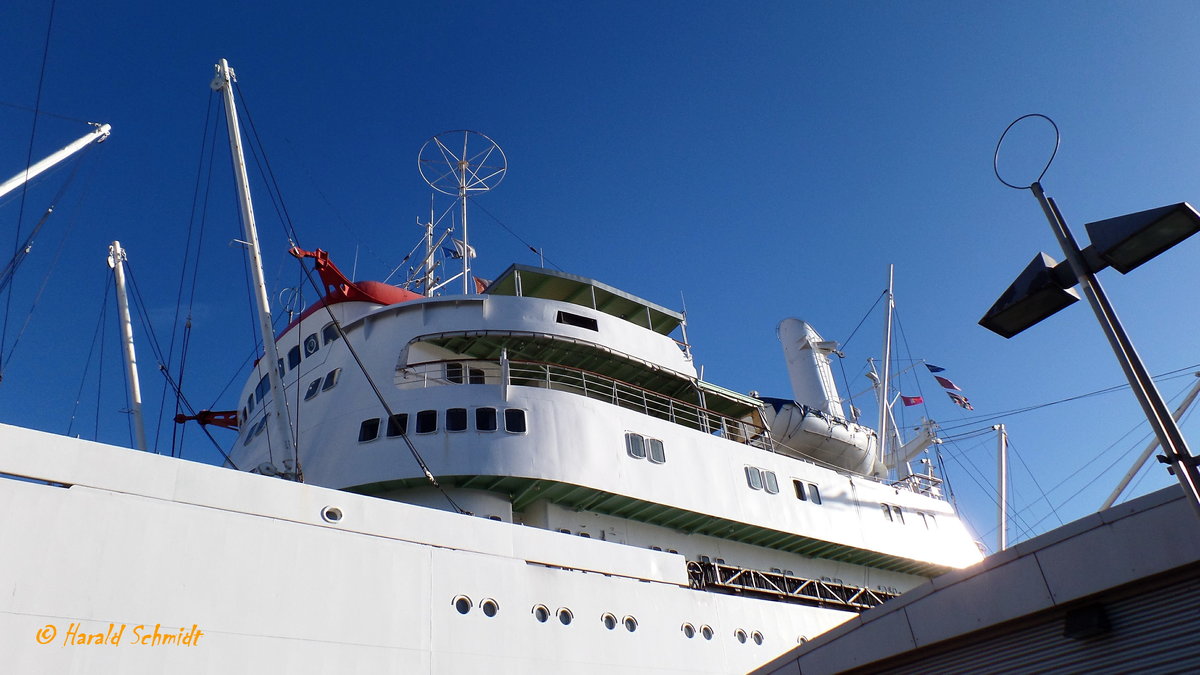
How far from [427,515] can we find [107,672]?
4.35m

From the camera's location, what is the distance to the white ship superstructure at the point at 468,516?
9.34 m

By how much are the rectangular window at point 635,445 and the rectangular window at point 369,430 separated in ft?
A: 16.7

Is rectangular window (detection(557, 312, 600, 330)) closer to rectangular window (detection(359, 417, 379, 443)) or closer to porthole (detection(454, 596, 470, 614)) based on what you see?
rectangular window (detection(359, 417, 379, 443))

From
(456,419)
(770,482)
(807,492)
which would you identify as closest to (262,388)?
(456,419)

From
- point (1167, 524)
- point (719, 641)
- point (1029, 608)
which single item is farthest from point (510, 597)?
point (1167, 524)

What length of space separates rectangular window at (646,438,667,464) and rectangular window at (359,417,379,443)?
18.5 ft

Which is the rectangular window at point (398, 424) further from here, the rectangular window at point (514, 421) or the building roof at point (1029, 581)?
the building roof at point (1029, 581)

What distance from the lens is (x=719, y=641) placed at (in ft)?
46.8

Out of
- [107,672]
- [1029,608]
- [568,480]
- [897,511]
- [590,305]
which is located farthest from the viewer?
[897,511]

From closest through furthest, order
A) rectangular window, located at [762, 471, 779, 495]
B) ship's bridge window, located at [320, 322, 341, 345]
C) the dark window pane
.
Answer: ship's bridge window, located at [320, 322, 341, 345] < the dark window pane < rectangular window, located at [762, 471, 779, 495]

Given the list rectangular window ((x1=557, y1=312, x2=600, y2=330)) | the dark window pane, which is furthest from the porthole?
the dark window pane

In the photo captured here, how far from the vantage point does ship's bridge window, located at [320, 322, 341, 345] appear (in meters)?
18.4

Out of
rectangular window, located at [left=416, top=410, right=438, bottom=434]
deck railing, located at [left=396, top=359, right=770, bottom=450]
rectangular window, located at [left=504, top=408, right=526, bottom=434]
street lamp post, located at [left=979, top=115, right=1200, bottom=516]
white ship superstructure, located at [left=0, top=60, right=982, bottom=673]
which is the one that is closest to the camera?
street lamp post, located at [left=979, top=115, right=1200, bottom=516]

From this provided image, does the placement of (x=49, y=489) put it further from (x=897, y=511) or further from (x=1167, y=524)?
(x=897, y=511)
